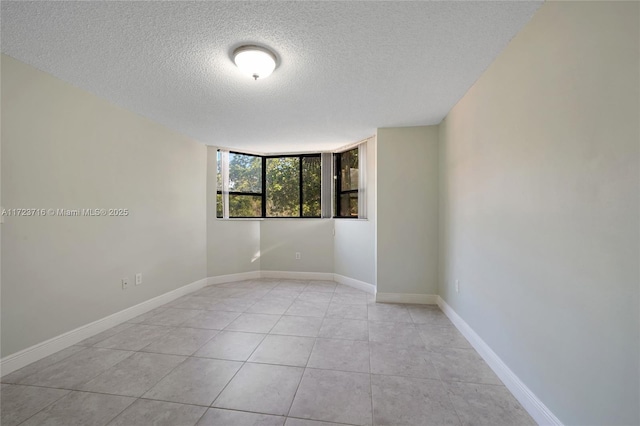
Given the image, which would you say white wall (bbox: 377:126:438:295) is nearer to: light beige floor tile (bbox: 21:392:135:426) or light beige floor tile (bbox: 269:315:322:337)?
light beige floor tile (bbox: 269:315:322:337)

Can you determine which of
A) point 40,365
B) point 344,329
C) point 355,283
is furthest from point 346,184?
point 40,365

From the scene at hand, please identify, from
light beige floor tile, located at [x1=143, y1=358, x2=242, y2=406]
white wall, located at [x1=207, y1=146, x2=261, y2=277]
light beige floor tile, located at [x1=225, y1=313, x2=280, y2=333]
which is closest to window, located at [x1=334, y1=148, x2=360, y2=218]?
white wall, located at [x1=207, y1=146, x2=261, y2=277]

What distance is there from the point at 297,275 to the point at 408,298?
2.13 m

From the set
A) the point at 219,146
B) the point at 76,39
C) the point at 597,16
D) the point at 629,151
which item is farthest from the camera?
the point at 219,146

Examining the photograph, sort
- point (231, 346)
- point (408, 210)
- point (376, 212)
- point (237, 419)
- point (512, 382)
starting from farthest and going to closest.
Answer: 1. point (376, 212)
2. point (408, 210)
3. point (231, 346)
4. point (512, 382)
5. point (237, 419)

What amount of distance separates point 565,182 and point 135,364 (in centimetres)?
319

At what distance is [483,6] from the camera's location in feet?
4.69

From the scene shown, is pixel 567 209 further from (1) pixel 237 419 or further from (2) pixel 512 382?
(1) pixel 237 419

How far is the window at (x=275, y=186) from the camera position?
4.75 m

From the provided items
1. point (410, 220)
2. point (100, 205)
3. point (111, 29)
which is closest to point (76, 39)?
point (111, 29)

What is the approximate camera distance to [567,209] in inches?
50.1

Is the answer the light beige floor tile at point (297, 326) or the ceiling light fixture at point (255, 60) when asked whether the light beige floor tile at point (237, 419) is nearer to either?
the light beige floor tile at point (297, 326)

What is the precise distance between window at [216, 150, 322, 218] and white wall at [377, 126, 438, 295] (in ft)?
5.21

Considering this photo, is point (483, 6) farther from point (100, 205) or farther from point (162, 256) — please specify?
point (162, 256)
